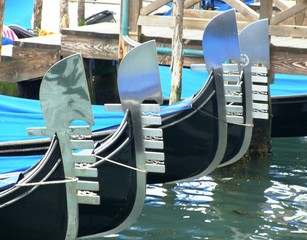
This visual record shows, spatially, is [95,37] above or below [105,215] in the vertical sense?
above

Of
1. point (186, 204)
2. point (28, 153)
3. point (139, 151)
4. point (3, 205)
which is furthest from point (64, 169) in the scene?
point (186, 204)

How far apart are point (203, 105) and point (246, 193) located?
1.15m

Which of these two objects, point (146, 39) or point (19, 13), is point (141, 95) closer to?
point (146, 39)

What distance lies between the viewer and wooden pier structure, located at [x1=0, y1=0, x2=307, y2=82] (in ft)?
22.4

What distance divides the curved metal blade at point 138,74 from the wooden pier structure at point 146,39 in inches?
88.8

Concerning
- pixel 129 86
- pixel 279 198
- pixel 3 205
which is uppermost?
pixel 129 86

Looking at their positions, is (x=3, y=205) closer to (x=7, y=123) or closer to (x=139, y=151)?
(x=139, y=151)

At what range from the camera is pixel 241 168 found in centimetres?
724

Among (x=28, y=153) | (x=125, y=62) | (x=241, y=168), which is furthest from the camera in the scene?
(x=241, y=168)

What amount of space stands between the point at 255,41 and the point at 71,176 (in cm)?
232

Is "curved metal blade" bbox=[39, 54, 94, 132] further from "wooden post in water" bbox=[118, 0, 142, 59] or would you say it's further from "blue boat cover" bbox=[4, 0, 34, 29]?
"blue boat cover" bbox=[4, 0, 34, 29]

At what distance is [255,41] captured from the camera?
612 cm

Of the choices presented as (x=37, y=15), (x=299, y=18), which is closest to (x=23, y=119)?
(x=299, y=18)

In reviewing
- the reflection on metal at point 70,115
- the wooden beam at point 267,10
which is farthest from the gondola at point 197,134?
the reflection on metal at point 70,115
